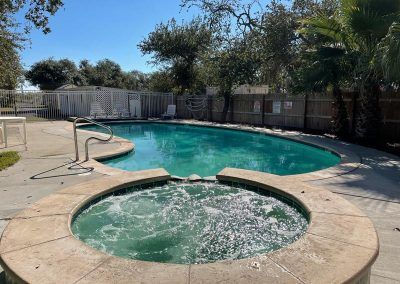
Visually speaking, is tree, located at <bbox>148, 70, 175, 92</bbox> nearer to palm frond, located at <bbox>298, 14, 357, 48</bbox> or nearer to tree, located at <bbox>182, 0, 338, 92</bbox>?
tree, located at <bbox>182, 0, 338, 92</bbox>

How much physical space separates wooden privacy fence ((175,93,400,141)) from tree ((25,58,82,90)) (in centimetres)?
3227

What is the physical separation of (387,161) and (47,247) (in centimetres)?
795

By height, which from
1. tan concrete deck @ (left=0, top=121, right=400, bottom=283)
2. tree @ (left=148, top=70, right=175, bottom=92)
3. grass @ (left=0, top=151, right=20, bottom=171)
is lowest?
tan concrete deck @ (left=0, top=121, right=400, bottom=283)

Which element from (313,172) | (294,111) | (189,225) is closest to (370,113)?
(294,111)

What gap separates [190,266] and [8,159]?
652 cm

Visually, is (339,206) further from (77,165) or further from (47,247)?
(77,165)

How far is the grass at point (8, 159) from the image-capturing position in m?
7.06

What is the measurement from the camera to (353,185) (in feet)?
19.0

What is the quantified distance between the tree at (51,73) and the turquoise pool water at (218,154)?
33847 mm

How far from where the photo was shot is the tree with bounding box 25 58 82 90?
43.9 m

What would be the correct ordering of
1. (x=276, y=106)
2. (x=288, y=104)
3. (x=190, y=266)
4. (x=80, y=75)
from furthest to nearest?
(x=80, y=75) → (x=276, y=106) → (x=288, y=104) → (x=190, y=266)

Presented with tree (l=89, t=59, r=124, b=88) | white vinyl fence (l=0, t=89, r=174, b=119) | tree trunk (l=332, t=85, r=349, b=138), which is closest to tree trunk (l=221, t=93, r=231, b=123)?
white vinyl fence (l=0, t=89, r=174, b=119)

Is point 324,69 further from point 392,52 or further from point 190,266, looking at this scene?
point 190,266

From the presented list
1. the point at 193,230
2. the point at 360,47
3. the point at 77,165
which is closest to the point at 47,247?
the point at 193,230
